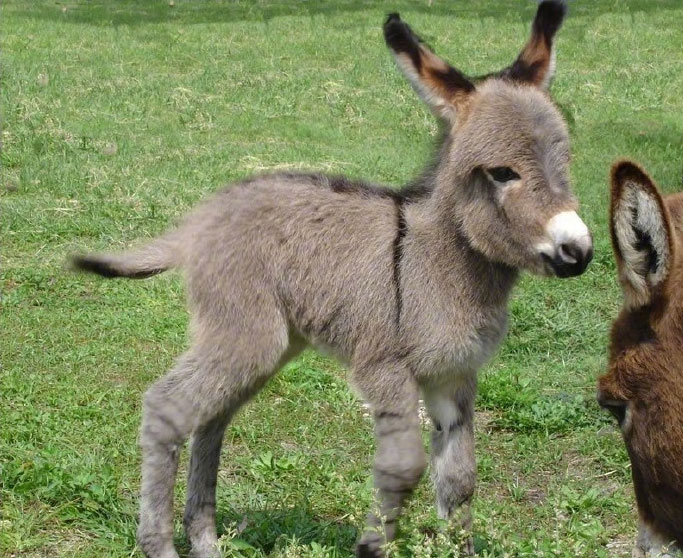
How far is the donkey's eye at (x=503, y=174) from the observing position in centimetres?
399

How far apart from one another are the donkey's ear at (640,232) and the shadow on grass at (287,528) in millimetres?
1854

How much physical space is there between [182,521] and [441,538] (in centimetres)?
125

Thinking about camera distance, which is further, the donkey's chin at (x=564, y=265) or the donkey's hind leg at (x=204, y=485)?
the donkey's hind leg at (x=204, y=485)

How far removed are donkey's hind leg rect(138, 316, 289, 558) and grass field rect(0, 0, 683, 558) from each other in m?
0.36

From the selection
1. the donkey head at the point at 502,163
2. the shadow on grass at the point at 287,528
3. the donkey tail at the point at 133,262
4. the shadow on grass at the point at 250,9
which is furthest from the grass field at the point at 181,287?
the donkey tail at the point at 133,262

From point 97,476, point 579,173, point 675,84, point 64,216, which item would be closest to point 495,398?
point 97,476

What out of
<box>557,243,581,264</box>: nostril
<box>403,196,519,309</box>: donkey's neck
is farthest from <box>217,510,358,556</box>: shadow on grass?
<box>557,243,581,264</box>: nostril

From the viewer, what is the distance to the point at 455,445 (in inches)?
169

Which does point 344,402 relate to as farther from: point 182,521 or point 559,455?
point 182,521

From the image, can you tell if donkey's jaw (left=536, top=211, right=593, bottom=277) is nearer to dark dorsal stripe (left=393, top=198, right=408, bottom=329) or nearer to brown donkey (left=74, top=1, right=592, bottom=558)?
brown donkey (left=74, top=1, right=592, bottom=558)

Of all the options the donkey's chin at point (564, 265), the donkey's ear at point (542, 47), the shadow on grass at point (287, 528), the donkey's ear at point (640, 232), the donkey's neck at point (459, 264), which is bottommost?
the shadow on grass at point (287, 528)

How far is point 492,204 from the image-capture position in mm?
4051

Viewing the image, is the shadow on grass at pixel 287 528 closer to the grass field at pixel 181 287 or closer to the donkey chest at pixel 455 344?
the grass field at pixel 181 287

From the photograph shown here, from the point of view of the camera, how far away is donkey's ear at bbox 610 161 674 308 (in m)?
3.06
